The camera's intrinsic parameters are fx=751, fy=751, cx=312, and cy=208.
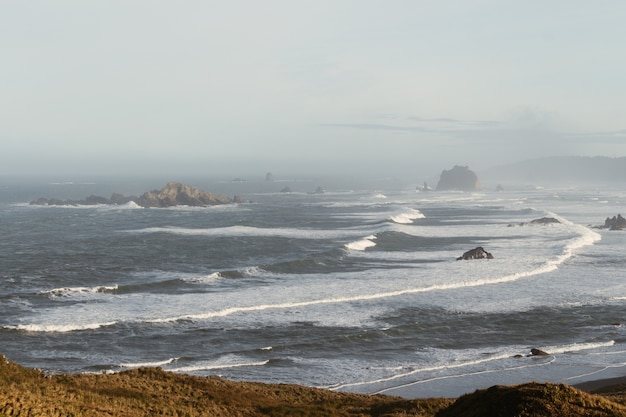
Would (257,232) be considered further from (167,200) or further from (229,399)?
(229,399)

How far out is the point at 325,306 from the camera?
133ft

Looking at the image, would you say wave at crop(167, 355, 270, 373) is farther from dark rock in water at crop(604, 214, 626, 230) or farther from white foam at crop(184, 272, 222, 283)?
dark rock in water at crop(604, 214, 626, 230)

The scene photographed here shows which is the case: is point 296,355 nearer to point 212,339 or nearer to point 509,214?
point 212,339

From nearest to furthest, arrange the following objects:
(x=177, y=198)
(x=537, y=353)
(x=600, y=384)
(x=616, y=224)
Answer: (x=600, y=384) → (x=537, y=353) → (x=616, y=224) → (x=177, y=198)

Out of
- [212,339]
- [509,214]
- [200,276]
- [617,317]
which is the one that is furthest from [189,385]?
[509,214]

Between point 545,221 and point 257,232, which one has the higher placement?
point 545,221

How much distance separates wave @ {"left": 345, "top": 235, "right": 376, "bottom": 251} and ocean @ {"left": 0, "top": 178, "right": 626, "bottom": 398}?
28 centimetres

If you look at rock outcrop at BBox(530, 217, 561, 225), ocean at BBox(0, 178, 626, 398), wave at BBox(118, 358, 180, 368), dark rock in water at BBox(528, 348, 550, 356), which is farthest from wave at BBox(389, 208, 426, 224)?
wave at BBox(118, 358, 180, 368)

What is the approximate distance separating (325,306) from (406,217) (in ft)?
208

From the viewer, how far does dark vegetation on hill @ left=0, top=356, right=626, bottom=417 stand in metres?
16.4

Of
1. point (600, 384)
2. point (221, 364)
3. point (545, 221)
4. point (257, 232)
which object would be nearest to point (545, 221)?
point (545, 221)

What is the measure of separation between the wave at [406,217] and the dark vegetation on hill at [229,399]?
74168mm

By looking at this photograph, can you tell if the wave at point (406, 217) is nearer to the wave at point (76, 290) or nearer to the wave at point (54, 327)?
the wave at point (76, 290)

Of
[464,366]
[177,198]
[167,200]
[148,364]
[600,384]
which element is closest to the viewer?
[600,384]
